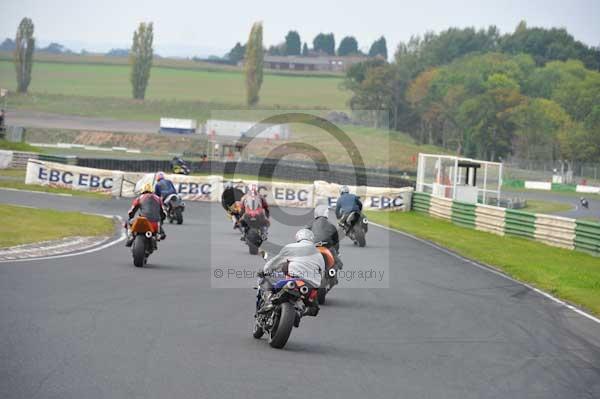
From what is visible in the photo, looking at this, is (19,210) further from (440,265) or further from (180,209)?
(440,265)

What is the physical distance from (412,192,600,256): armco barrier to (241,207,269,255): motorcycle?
11415mm

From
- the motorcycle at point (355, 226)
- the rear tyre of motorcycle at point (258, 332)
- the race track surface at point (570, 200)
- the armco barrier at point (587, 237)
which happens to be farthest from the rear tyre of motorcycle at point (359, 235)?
the race track surface at point (570, 200)

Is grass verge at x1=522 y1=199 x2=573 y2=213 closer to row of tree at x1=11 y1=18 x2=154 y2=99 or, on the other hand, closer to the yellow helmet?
the yellow helmet

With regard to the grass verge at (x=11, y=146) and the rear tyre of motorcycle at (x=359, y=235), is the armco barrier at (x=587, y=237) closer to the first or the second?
the rear tyre of motorcycle at (x=359, y=235)

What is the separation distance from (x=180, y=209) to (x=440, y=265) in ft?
32.4

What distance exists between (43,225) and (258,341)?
16074 millimetres

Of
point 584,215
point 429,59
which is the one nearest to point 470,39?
point 429,59

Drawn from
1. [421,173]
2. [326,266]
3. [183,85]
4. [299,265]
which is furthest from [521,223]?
[183,85]

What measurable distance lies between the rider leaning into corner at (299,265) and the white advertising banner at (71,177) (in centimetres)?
3158

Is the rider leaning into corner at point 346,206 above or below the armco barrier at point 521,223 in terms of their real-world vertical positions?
above

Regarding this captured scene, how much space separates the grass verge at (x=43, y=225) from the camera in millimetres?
23677

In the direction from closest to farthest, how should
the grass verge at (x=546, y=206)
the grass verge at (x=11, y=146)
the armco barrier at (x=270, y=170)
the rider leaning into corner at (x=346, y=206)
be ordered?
the rider leaning into corner at (x=346, y=206) < the armco barrier at (x=270, y=170) < the grass verge at (x=546, y=206) < the grass verge at (x=11, y=146)

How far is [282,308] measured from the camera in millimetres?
11602

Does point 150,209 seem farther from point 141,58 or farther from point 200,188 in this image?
point 141,58
